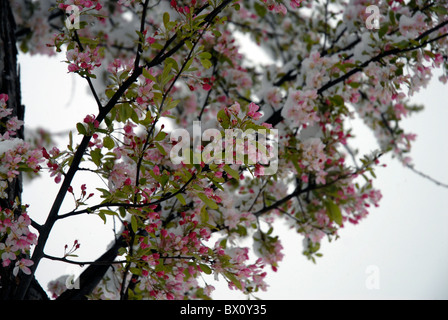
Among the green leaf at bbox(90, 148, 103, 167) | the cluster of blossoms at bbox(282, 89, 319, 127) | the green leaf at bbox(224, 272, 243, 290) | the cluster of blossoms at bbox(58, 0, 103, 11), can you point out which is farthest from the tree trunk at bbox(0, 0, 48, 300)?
the cluster of blossoms at bbox(282, 89, 319, 127)

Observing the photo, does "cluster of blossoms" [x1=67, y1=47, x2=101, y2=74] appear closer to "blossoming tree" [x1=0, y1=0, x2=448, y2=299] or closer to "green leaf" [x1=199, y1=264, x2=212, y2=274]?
"blossoming tree" [x1=0, y1=0, x2=448, y2=299]

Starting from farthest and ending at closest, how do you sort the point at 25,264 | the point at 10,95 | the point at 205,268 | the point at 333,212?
the point at 333,212, the point at 10,95, the point at 205,268, the point at 25,264

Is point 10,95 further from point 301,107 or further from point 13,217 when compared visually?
point 301,107

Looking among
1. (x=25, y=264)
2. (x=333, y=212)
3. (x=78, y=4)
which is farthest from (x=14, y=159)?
(x=333, y=212)

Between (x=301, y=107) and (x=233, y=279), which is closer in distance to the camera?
(x=233, y=279)

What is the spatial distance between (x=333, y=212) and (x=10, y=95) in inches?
51.3

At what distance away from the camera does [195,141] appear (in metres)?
1.37

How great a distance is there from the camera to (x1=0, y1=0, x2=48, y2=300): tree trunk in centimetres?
105

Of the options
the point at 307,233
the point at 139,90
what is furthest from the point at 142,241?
the point at 307,233

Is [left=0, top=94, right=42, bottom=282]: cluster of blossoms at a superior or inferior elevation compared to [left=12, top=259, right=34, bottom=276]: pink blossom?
superior

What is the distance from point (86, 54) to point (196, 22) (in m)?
0.27

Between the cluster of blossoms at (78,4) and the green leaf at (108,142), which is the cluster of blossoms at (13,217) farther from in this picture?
the cluster of blossoms at (78,4)

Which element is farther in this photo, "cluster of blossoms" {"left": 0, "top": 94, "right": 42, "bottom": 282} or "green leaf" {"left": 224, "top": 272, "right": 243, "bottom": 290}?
"green leaf" {"left": 224, "top": 272, "right": 243, "bottom": 290}
